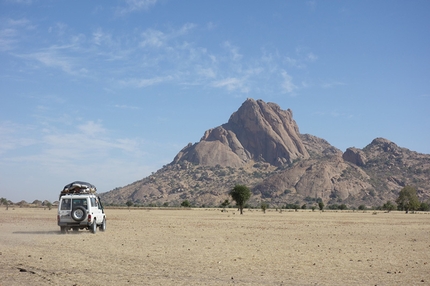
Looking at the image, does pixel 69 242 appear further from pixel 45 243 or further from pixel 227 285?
pixel 227 285

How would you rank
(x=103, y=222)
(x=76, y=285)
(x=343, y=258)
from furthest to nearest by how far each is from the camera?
1. (x=103, y=222)
2. (x=343, y=258)
3. (x=76, y=285)

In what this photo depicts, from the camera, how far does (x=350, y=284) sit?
13.5 meters

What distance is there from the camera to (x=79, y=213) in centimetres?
2934

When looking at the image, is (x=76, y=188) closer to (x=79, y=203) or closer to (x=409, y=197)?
(x=79, y=203)

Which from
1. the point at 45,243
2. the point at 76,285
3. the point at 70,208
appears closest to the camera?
the point at 76,285

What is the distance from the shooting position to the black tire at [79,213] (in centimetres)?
2916

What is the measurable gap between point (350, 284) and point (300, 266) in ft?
11.9

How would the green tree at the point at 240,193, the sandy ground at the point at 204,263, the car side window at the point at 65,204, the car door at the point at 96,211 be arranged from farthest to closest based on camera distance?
the green tree at the point at 240,193, the car door at the point at 96,211, the car side window at the point at 65,204, the sandy ground at the point at 204,263

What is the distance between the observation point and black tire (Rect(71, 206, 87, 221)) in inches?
1148

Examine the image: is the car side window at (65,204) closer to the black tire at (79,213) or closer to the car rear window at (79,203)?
the car rear window at (79,203)

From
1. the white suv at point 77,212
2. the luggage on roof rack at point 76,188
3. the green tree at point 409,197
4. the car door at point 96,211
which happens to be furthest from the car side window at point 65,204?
the green tree at point 409,197

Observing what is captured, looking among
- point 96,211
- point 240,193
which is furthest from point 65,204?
point 240,193

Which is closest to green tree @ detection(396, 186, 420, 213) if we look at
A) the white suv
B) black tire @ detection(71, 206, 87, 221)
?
the white suv

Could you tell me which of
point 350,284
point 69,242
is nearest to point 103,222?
point 69,242
